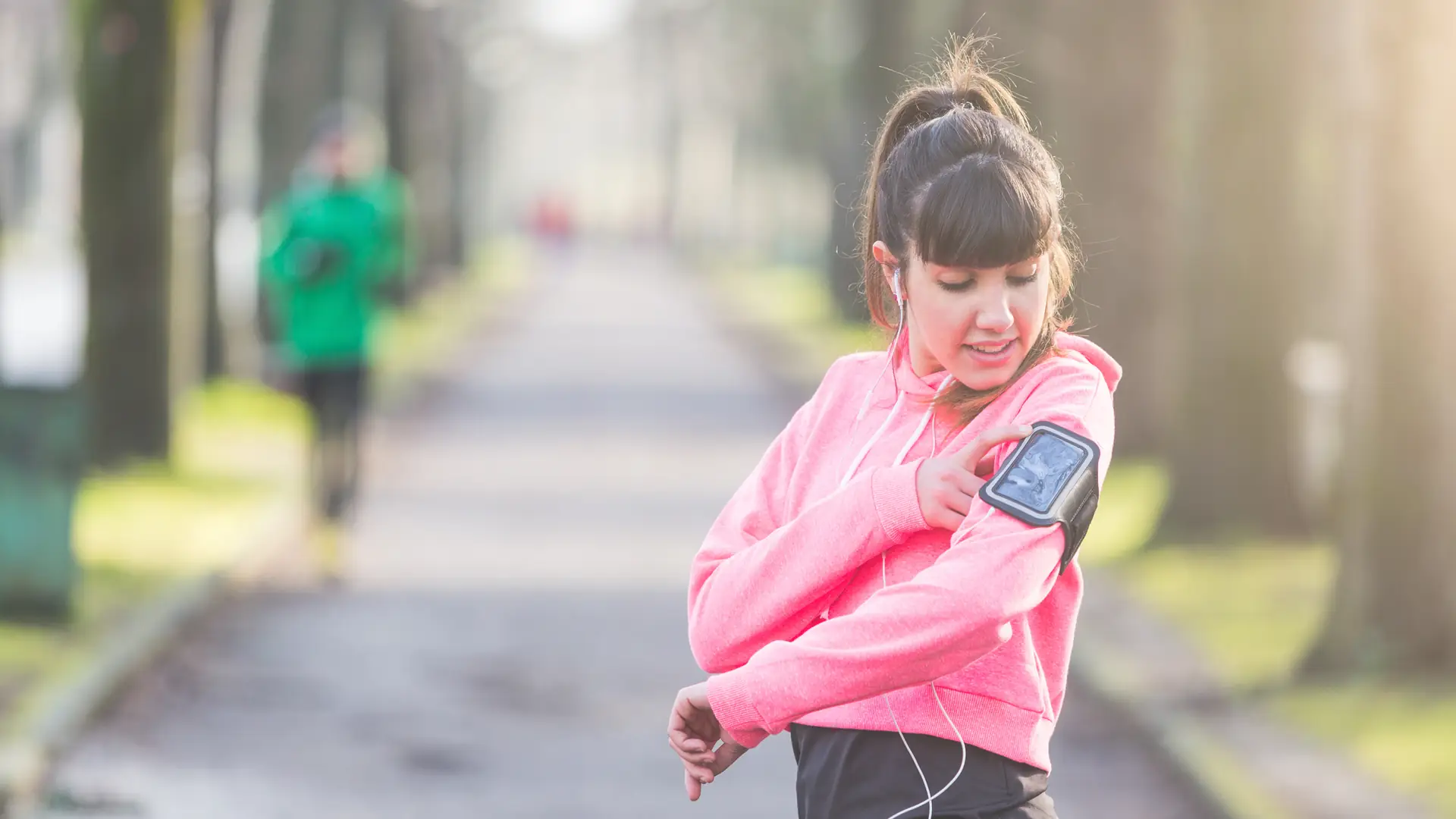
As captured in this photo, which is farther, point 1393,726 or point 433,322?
point 433,322

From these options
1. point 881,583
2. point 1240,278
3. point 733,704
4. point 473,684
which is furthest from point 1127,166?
point 733,704

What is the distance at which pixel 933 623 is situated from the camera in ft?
8.75

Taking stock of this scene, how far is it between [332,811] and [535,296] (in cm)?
4629

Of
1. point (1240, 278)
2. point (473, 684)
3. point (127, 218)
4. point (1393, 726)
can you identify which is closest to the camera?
point (1393, 726)

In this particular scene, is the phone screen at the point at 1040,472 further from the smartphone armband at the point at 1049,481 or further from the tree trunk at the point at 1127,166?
the tree trunk at the point at 1127,166

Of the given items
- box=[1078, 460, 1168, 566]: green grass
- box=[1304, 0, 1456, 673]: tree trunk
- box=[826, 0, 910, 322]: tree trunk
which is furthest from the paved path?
box=[826, 0, 910, 322]: tree trunk

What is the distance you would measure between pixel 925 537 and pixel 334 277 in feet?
28.1

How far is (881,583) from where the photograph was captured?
114 inches

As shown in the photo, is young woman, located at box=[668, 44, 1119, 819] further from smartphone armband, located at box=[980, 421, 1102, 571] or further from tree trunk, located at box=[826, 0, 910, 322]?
tree trunk, located at box=[826, 0, 910, 322]

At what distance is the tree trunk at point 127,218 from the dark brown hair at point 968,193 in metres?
12.9

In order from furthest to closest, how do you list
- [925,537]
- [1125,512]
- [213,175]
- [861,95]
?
[861,95] < [213,175] < [1125,512] < [925,537]

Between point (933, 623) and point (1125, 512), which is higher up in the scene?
point (933, 623)

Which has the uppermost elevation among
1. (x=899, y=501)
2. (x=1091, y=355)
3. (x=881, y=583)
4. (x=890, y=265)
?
(x=890, y=265)

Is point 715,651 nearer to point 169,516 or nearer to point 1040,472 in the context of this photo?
point 1040,472
